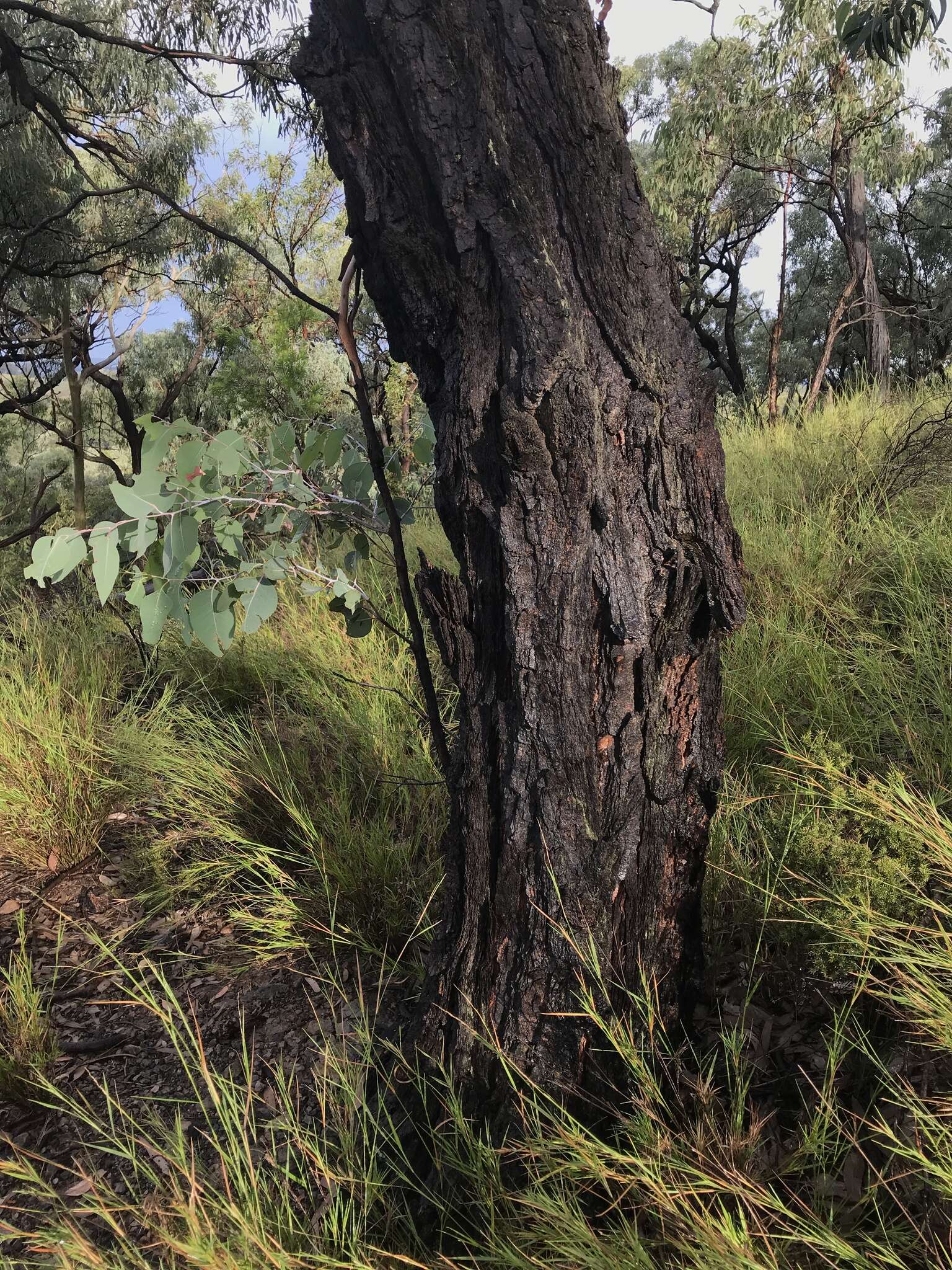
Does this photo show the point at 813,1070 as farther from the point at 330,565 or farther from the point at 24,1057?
the point at 330,565

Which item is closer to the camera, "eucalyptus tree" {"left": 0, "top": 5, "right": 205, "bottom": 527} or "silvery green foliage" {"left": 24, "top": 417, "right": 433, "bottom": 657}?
"silvery green foliage" {"left": 24, "top": 417, "right": 433, "bottom": 657}

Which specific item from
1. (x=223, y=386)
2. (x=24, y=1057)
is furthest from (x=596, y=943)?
(x=223, y=386)

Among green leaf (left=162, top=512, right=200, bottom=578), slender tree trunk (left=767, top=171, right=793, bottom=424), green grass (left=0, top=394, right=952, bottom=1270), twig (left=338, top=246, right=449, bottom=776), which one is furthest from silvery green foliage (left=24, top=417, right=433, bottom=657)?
slender tree trunk (left=767, top=171, right=793, bottom=424)

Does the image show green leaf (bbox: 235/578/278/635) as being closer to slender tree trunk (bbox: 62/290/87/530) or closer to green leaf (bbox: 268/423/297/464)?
green leaf (bbox: 268/423/297/464)

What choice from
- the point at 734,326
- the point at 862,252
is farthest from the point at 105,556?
the point at 734,326

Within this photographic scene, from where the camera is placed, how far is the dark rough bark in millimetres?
1272

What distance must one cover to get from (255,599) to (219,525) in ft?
0.92

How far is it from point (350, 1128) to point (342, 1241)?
225mm

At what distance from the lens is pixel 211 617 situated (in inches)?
68.5

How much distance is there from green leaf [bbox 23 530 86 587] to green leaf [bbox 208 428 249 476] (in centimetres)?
36

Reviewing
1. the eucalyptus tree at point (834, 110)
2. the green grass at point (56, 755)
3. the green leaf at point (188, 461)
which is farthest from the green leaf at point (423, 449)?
the eucalyptus tree at point (834, 110)

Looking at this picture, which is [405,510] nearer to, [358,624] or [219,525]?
[358,624]

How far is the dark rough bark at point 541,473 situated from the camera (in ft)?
4.17

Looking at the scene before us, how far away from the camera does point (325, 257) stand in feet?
54.6
